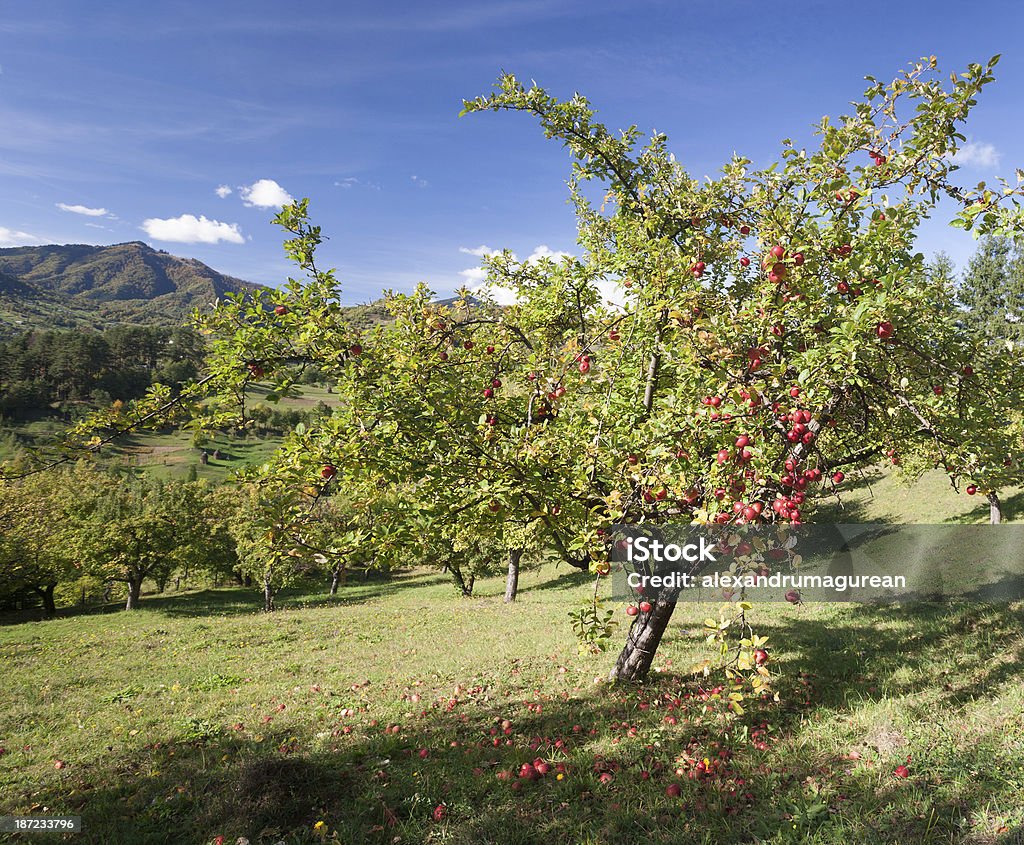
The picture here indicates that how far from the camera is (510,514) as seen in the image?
5855 mm

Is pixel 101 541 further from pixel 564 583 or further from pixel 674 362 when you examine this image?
pixel 674 362

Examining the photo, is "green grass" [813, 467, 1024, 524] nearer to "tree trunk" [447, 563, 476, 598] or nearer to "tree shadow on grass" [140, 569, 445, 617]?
"tree trunk" [447, 563, 476, 598]

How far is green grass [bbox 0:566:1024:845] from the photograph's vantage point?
492cm

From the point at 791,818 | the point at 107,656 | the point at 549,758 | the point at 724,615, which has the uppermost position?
the point at 724,615

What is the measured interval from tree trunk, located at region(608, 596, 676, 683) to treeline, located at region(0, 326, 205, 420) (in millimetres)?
126281

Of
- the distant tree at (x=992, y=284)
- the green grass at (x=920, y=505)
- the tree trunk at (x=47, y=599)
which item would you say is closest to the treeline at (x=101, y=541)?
the tree trunk at (x=47, y=599)

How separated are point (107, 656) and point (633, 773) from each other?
1916cm

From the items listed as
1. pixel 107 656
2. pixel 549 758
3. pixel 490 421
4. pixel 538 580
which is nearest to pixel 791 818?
pixel 549 758

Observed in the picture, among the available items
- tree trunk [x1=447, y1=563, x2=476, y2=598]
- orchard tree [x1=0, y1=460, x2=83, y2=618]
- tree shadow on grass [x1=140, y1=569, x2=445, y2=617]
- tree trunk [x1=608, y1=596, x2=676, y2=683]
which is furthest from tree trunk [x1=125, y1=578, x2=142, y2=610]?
tree trunk [x1=608, y1=596, x2=676, y2=683]

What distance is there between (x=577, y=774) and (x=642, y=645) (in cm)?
335

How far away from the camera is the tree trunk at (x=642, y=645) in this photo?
882 centimetres

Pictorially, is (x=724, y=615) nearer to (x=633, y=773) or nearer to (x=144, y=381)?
(x=633, y=773)

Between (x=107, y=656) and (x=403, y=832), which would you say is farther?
(x=107, y=656)
